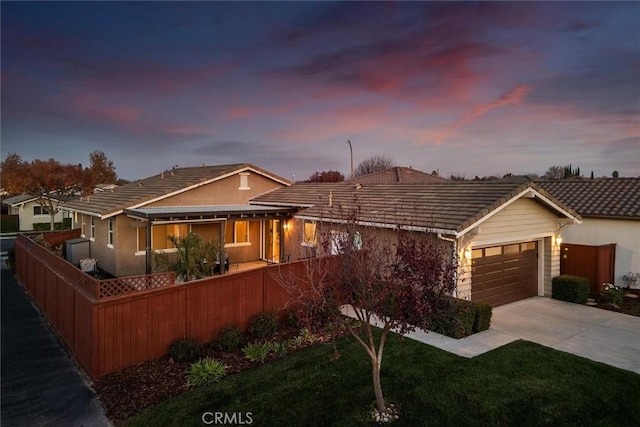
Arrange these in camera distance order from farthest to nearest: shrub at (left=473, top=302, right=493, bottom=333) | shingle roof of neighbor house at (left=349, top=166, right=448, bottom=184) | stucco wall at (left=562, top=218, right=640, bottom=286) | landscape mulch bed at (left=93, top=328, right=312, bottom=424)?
shingle roof of neighbor house at (left=349, top=166, right=448, bottom=184) → stucco wall at (left=562, top=218, right=640, bottom=286) → shrub at (left=473, top=302, right=493, bottom=333) → landscape mulch bed at (left=93, top=328, right=312, bottom=424)

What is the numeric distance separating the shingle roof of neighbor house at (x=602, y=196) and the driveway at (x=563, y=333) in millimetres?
4275

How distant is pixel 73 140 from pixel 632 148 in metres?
33.5

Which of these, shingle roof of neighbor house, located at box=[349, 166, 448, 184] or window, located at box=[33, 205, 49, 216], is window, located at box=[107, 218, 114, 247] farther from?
window, located at box=[33, 205, 49, 216]

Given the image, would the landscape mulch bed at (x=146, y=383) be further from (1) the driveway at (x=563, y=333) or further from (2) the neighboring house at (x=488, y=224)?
(2) the neighboring house at (x=488, y=224)

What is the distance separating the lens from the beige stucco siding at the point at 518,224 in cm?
1195

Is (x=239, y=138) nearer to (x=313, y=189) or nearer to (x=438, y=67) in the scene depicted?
(x=313, y=189)

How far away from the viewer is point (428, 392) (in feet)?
21.7


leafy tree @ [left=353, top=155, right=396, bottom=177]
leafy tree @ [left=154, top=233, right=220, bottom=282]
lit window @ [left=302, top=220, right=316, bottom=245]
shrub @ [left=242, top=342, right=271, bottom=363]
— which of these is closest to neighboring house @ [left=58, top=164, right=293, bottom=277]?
lit window @ [left=302, top=220, right=316, bottom=245]

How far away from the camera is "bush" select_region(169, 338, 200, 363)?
27.2 ft

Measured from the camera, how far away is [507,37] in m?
14.2

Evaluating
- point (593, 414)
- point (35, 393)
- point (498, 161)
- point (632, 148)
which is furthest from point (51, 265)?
point (498, 161)

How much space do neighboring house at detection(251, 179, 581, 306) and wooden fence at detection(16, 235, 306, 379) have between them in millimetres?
3099

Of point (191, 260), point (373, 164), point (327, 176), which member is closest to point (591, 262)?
point (191, 260)

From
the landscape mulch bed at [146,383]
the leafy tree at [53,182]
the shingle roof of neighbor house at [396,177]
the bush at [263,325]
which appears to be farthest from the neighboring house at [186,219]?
the leafy tree at [53,182]
